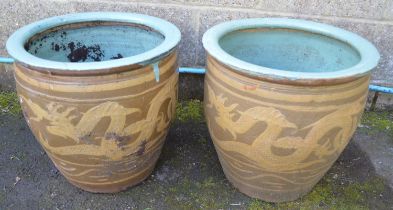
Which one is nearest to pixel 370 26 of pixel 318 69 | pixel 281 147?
pixel 318 69

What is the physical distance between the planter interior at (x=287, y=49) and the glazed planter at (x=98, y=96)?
0.40 m

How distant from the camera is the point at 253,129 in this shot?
5.58 ft

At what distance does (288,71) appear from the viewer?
5.30 feet

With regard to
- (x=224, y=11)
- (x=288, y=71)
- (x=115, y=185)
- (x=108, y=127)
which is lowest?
(x=115, y=185)

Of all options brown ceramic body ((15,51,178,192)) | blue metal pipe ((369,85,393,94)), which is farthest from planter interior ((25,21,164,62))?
blue metal pipe ((369,85,393,94))

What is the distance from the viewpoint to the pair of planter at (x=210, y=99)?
1.60m

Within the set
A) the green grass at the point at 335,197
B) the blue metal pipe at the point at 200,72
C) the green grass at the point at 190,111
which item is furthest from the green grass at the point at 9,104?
the green grass at the point at 335,197

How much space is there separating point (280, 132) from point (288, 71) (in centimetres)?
26

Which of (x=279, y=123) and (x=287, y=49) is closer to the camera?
(x=279, y=123)

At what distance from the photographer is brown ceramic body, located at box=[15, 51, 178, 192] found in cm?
161

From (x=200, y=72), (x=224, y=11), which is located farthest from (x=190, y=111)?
(x=224, y=11)

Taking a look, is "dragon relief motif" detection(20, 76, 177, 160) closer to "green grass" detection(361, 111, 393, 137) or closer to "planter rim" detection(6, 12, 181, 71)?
"planter rim" detection(6, 12, 181, 71)

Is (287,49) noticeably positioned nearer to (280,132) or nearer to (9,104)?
(280,132)

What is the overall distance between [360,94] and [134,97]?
96 centimetres
